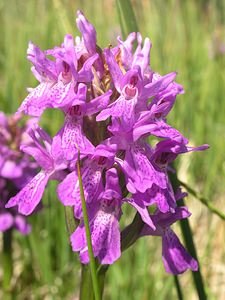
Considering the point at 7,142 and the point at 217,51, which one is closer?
the point at 7,142

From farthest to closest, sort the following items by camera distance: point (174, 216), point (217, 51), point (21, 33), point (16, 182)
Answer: point (217, 51) < point (21, 33) < point (16, 182) < point (174, 216)

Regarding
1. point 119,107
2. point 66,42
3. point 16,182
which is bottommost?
point 16,182

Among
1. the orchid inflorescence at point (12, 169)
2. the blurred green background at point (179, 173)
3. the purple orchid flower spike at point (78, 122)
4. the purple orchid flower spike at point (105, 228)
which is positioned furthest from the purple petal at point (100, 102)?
the orchid inflorescence at point (12, 169)

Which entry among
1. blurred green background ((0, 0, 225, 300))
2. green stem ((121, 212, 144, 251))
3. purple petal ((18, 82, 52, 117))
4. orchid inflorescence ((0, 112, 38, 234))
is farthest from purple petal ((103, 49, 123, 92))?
orchid inflorescence ((0, 112, 38, 234))

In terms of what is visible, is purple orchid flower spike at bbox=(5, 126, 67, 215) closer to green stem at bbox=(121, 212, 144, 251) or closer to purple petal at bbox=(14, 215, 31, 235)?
green stem at bbox=(121, 212, 144, 251)

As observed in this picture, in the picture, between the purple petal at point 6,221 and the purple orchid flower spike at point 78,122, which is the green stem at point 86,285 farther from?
the purple petal at point 6,221

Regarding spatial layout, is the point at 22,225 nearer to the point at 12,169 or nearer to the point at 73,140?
the point at 12,169

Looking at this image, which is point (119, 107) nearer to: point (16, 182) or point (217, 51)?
point (16, 182)

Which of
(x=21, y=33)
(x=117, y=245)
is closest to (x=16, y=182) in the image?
(x=117, y=245)
